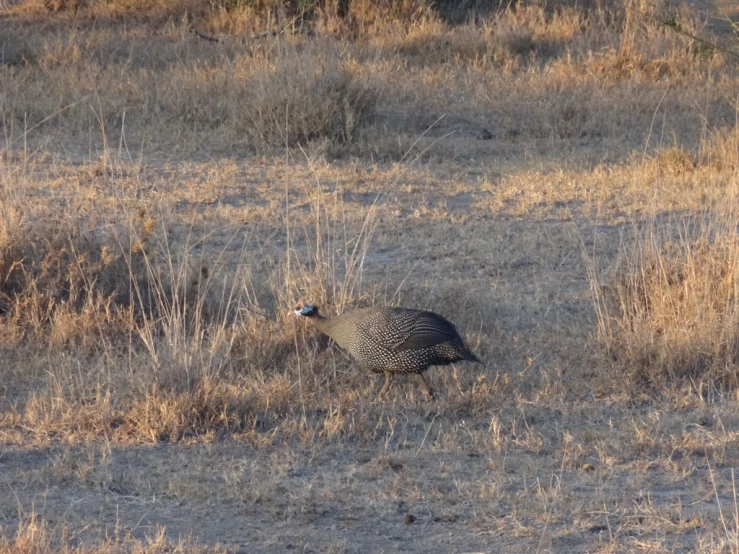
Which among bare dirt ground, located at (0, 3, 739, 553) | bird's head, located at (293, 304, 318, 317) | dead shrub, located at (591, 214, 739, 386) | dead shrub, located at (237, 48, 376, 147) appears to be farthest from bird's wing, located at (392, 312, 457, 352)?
dead shrub, located at (237, 48, 376, 147)

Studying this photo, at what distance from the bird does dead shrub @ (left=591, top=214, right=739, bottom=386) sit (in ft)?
3.32

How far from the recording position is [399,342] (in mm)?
5102

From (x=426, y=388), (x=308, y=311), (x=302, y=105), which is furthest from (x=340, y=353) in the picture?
(x=302, y=105)

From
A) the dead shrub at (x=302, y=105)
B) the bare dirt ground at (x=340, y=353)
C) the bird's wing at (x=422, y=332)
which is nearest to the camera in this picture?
the bare dirt ground at (x=340, y=353)

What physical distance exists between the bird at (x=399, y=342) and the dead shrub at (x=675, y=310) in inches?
39.8

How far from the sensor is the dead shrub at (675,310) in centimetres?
558

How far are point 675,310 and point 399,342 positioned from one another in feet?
5.53

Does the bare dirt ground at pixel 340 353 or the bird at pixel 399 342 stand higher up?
the bird at pixel 399 342

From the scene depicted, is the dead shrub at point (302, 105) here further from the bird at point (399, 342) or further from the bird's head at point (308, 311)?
the bird at point (399, 342)

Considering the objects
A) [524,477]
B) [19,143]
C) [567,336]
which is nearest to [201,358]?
[524,477]

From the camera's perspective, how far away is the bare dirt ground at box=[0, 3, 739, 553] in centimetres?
409

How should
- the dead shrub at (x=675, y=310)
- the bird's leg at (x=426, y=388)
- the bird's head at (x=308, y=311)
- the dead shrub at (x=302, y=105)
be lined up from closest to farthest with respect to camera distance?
the bird's leg at (x=426, y=388) → the bird's head at (x=308, y=311) → the dead shrub at (x=675, y=310) → the dead shrub at (x=302, y=105)

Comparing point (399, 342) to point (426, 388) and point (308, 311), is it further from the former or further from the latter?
point (308, 311)

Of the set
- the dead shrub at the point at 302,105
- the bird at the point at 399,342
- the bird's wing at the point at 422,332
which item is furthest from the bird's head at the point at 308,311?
the dead shrub at the point at 302,105
